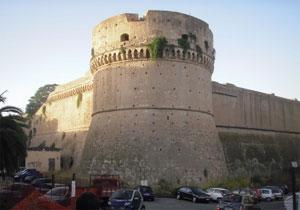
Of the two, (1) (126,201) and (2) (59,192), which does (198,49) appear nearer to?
(1) (126,201)

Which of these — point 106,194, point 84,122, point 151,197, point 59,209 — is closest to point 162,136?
point 151,197

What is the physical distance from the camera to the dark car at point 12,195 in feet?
44.4

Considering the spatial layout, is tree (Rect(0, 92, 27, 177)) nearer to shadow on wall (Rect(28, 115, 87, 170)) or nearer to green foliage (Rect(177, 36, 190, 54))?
green foliage (Rect(177, 36, 190, 54))

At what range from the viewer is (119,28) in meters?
28.5

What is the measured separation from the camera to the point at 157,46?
2747 cm

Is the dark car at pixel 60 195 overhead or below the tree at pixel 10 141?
below

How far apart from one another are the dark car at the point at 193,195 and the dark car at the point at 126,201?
768 centimetres

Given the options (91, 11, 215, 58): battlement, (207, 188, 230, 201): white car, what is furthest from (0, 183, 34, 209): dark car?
(91, 11, 215, 58): battlement

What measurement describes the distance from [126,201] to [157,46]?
14.1m

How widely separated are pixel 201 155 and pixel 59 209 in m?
18.6

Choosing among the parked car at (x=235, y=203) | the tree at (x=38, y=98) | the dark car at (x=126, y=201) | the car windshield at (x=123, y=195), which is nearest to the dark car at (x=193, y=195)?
the parked car at (x=235, y=203)

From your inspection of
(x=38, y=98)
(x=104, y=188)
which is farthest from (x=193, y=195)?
Result: (x=38, y=98)

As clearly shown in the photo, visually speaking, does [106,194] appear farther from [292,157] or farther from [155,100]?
[292,157]

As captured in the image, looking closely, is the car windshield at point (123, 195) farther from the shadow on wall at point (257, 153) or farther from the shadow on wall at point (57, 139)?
the shadow on wall at point (57, 139)
